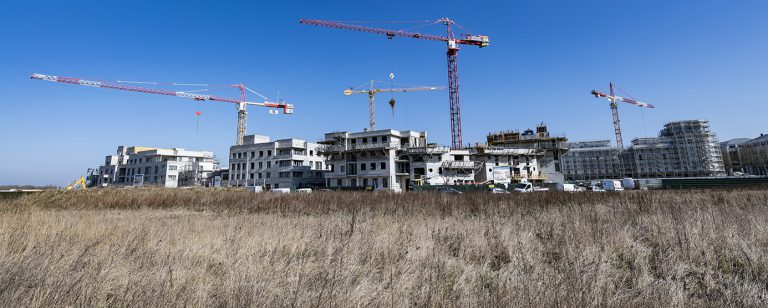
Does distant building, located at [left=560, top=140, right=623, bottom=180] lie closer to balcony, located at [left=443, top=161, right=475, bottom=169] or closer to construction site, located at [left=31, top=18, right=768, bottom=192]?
construction site, located at [left=31, top=18, right=768, bottom=192]

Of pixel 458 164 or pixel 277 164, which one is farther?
pixel 277 164

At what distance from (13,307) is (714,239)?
1129cm

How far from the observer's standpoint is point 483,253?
679cm

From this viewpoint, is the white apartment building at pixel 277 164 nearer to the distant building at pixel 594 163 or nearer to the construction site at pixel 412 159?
the construction site at pixel 412 159

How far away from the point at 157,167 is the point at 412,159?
82.0 meters

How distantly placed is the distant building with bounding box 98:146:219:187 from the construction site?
1.00ft

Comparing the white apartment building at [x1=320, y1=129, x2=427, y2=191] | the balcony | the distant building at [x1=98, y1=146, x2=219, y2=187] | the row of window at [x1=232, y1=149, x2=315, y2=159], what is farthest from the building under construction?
the distant building at [x1=98, y1=146, x2=219, y2=187]

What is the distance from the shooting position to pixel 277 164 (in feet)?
244

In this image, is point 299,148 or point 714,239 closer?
point 714,239

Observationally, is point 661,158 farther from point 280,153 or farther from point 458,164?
point 280,153

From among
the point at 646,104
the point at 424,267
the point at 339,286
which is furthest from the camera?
the point at 646,104

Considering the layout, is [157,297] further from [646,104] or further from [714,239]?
[646,104]

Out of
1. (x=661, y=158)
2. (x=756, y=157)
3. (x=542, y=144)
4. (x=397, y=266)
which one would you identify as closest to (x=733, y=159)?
(x=756, y=157)

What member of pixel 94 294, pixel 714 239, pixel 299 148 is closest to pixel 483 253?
pixel 714 239
